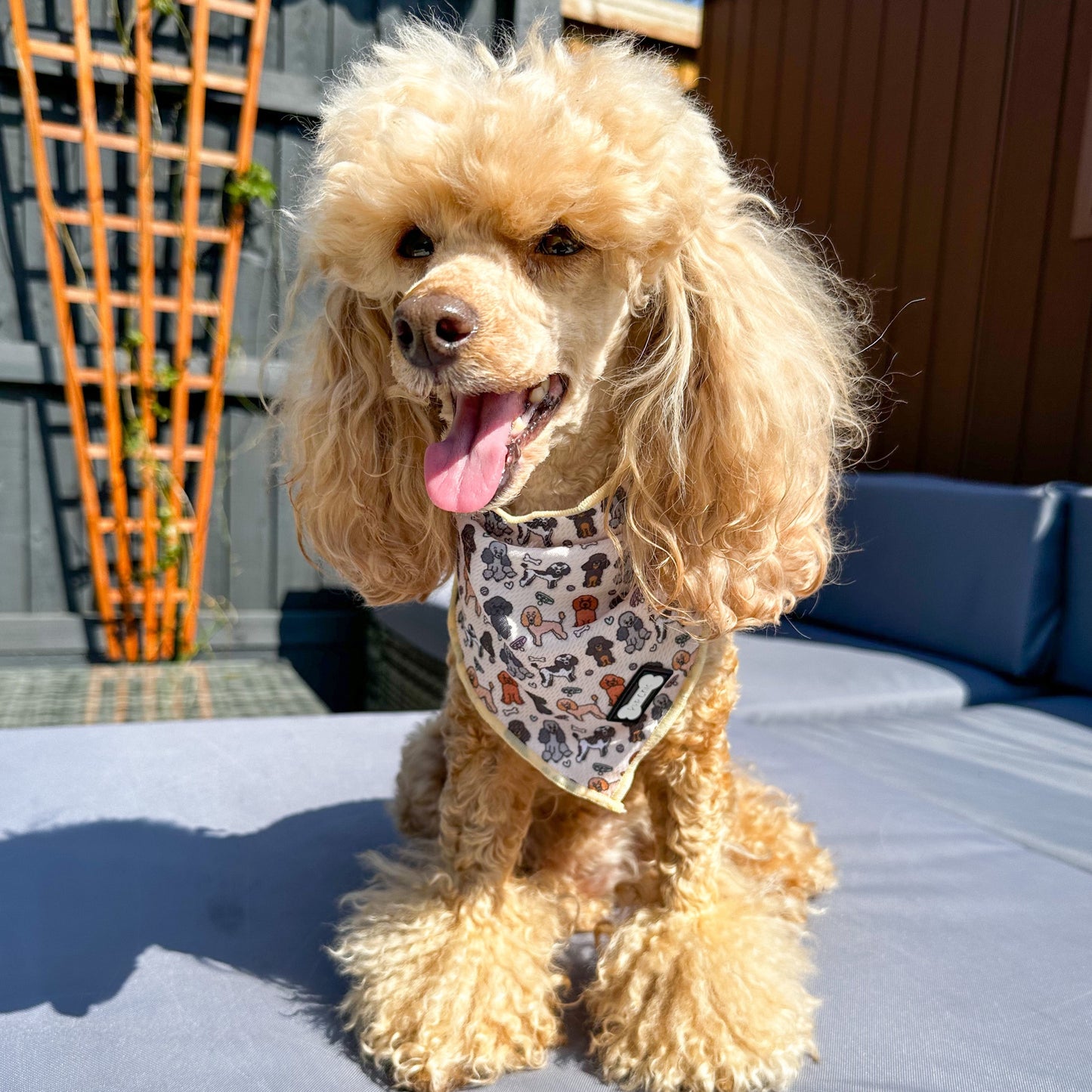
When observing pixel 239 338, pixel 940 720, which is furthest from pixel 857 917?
pixel 239 338

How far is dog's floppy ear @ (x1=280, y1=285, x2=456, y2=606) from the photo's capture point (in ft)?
3.43

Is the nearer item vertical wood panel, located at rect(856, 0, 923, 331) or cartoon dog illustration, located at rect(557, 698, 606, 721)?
cartoon dog illustration, located at rect(557, 698, 606, 721)

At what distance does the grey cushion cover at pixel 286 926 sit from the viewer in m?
0.88

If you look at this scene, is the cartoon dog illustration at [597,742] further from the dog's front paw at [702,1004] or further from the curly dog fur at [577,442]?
the dog's front paw at [702,1004]

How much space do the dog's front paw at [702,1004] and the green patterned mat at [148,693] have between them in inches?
63.7

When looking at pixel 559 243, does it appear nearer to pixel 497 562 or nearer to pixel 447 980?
pixel 497 562

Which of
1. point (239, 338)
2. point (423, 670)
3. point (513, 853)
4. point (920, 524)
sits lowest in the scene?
point (423, 670)

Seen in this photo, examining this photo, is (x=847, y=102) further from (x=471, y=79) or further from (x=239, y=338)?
(x=471, y=79)

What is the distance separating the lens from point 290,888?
1.19 metres

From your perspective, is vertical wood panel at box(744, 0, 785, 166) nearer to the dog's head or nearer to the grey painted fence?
the grey painted fence

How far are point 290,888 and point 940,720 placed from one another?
4.71 ft

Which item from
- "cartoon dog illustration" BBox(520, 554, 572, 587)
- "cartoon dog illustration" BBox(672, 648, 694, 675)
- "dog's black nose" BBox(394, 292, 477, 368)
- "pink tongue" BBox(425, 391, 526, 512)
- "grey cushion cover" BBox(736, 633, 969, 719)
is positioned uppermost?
"dog's black nose" BBox(394, 292, 477, 368)

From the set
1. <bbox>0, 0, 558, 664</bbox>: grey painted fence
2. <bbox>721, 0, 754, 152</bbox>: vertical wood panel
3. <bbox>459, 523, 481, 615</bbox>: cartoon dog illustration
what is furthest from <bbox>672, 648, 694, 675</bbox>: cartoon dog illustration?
<bbox>721, 0, 754, 152</bbox>: vertical wood panel

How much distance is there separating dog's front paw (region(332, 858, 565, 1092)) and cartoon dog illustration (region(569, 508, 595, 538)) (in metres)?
0.41
